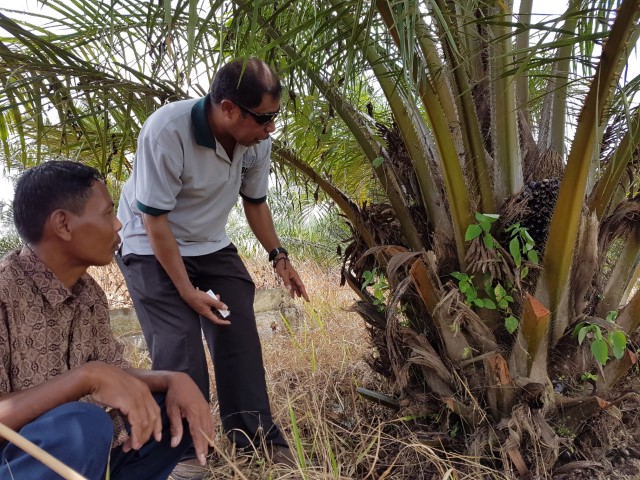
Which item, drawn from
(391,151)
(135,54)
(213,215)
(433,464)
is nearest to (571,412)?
(433,464)

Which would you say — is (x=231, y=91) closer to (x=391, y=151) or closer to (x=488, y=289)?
(x=391, y=151)

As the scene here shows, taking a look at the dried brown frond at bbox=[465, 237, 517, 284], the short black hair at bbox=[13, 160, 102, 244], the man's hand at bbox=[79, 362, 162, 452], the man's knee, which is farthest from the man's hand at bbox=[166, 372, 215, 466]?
the dried brown frond at bbox=[465, 237, 517, 284]

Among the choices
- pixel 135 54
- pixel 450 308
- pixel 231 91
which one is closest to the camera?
pixel 231 91

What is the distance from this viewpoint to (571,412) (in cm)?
254

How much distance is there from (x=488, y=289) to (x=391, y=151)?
0.75m

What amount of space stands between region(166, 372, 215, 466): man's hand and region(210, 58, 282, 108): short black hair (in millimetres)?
1021

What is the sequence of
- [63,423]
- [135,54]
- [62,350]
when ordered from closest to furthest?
[63,423]
[62,350]
[135,54]

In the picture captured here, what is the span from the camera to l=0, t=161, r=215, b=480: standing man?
4.75ft

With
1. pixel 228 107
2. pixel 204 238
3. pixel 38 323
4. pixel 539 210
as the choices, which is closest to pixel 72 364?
pixel 38 323

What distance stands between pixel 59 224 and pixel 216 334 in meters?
1.09

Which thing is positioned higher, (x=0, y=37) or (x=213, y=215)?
(x=0, y=37)

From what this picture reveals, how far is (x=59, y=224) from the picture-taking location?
1613 millimetres

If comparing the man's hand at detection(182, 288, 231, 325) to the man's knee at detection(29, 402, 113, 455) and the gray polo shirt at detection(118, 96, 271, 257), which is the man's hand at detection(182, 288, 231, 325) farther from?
the man's knee at detection(29, 402, 113, 455)

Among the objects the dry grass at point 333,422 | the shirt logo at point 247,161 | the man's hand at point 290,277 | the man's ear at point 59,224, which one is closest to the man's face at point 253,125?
the shirt logo at point 247,161
